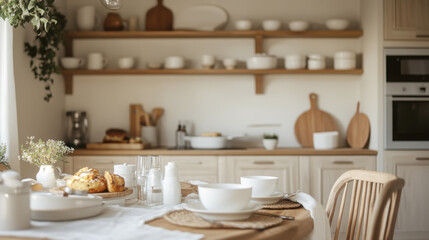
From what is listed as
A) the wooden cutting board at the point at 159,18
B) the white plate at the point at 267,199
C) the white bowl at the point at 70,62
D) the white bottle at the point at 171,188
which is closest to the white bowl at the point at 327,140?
the wooden cutting board at the point at 159,18

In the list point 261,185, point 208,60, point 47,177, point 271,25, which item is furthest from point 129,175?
point 271,25

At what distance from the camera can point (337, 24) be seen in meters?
4.37

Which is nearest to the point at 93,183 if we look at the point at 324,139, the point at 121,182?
the point at 121,182

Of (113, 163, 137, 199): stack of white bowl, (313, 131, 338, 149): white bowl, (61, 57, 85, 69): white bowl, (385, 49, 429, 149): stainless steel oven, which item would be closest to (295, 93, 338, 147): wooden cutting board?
(313, 131, 338, 149): white bowl

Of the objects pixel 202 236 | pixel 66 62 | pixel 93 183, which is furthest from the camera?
pixel 66 62

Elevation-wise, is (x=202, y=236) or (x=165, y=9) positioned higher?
(x=165, y=9)

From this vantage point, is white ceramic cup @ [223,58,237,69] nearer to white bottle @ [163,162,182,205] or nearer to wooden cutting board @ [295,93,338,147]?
wooden cutting board @ [295,93,338,147]

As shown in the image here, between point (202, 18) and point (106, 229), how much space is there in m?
3.41

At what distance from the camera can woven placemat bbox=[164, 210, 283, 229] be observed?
134 centimetres

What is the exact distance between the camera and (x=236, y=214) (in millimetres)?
1399

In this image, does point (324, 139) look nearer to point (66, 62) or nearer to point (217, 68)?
point (217, 68)

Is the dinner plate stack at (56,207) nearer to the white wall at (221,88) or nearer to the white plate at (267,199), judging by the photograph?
the white plate at (267,199)

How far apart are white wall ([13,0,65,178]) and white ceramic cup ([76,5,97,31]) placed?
524 millimetres

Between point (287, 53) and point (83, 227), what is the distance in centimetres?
347
